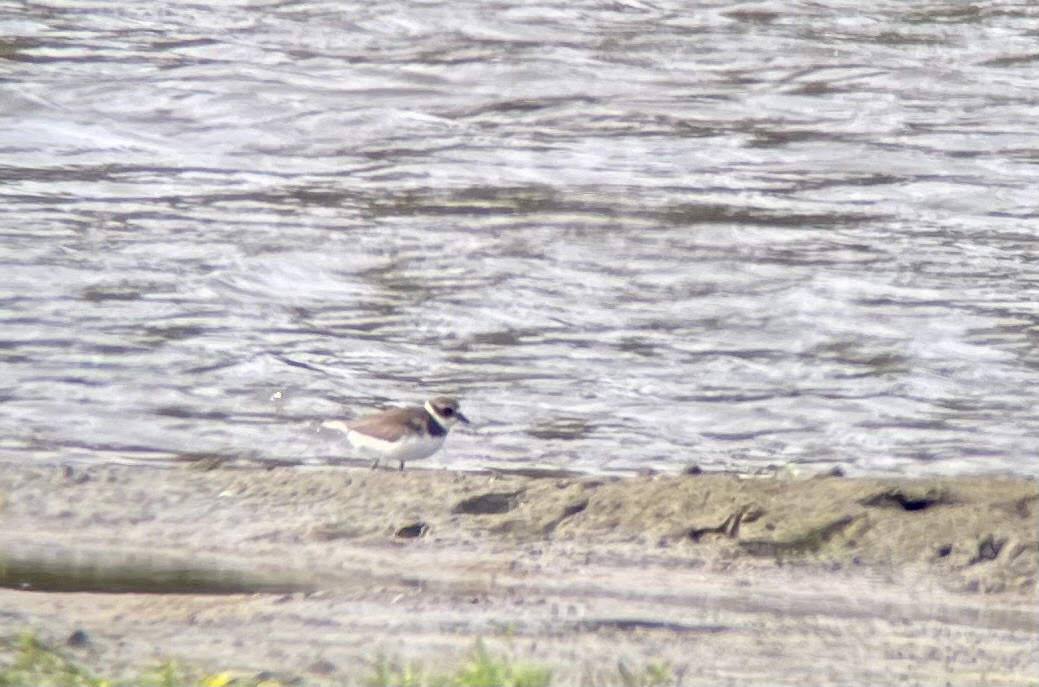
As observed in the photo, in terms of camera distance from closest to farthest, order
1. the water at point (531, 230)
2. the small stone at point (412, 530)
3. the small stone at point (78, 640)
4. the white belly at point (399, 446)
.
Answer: the small stone at point (78, 640)
the small stone at point (412, 530)
the white belly at point (399, 446)
the water at point (531, 230)

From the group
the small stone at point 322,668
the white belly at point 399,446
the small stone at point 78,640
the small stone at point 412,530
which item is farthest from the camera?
the white belly at point 399,446

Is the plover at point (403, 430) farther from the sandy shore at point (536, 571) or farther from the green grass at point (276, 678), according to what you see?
the green grass at point (276, 678)

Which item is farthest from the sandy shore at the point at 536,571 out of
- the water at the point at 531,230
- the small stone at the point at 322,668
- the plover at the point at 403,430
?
the water at the point at 531,230

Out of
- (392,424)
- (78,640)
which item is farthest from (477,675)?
(392,424)

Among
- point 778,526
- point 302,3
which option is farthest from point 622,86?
point 778,526

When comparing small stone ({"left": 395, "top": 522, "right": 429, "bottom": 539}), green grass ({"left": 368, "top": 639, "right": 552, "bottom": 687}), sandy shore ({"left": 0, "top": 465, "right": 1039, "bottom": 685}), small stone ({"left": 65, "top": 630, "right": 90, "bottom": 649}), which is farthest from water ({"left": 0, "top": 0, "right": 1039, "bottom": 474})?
green grass ({"left": 368, "top": 639, "right": 552, "bottom": 687})

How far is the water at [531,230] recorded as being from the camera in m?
7.50

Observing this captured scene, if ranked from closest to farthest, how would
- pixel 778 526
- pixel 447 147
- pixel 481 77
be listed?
pixel 778 526 → pixel 447 147 → pixel 481 77

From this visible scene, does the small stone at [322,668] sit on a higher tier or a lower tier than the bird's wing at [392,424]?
higher

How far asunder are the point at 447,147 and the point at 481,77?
42.7 inches

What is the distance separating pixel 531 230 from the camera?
9.77m

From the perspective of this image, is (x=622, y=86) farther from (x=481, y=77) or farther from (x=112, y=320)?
(x=112, y=320)

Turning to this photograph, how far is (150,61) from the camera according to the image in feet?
39.5

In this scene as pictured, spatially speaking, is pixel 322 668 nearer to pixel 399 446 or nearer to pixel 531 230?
pixel 399 446
